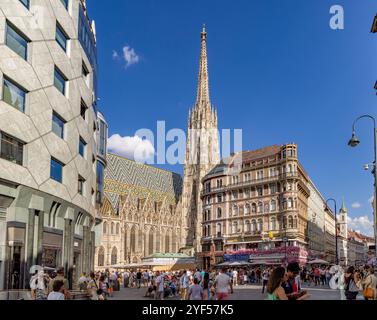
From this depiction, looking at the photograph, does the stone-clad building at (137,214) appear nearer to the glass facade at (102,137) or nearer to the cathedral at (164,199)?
the cathedral at (164,199)

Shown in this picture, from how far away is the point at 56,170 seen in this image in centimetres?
3269

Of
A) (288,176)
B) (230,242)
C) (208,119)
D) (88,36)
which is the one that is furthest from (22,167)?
(208,119)

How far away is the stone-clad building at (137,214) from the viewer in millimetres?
121938

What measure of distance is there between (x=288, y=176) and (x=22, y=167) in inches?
1944

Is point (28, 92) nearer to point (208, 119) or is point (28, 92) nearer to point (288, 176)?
point (288, 176)

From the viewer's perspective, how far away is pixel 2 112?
2553 cm

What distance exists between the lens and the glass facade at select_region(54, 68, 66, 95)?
32.4 metres

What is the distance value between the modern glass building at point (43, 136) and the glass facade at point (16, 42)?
0.05 meters

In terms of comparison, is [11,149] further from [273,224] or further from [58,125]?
[273,224]

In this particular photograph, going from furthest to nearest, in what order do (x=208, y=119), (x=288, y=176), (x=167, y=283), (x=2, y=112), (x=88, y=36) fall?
(x=208, y=119)
(x=288, y=176)
(x=88, y=36)
(x=167, y=283)
(x=2, y=112)

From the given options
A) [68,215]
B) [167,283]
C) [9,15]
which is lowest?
[167,283]

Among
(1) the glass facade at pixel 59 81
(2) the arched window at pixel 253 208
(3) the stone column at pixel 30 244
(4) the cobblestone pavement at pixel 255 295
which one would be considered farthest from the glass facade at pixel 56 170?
(2) the arched window at pixel 253 208

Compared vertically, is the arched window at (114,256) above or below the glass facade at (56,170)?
below

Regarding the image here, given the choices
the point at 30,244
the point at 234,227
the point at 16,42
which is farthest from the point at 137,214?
the point at 16,42
